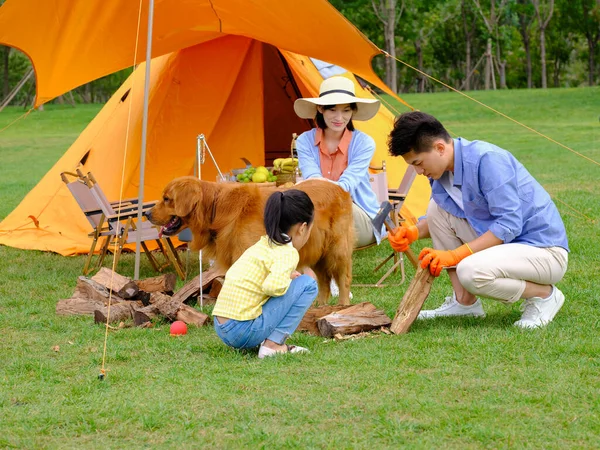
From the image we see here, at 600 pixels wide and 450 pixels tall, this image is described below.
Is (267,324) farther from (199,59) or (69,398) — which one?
(199,59)

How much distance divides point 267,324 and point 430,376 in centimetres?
84

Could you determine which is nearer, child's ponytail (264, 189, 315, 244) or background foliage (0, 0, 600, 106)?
child's ponytail (264, 189, 315, 244)

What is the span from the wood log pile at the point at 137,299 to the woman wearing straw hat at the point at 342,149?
43.1 inches

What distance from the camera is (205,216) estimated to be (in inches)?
206

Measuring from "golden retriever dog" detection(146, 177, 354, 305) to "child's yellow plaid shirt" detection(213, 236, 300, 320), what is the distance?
94 centimetres

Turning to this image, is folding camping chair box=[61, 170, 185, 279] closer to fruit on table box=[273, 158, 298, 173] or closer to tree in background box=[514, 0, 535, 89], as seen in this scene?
fruit on table box=[273, 158, 298, 173]

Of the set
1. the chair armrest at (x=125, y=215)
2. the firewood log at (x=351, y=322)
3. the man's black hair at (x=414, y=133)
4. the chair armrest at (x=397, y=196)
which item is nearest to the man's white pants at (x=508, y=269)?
the firewood log at (x=351, y=322)

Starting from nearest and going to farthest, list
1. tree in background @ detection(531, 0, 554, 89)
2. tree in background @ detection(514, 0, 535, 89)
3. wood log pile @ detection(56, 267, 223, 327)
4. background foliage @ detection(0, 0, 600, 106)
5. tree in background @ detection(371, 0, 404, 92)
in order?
wood log pile @ detection(56, 267, 223, 327), tree in background @ detection(371, 0, 404, 92), background foliage @ detection(0, 0, 600, 106), tree in background @ detection(531, 0, 554, 89), tree in background @ detection(514, 0, 535, 89)

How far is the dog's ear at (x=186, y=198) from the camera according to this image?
17.1 ft

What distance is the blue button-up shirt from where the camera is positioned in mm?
4414

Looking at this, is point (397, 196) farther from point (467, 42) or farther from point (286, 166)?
point (467, 42)

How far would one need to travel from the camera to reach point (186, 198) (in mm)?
5215

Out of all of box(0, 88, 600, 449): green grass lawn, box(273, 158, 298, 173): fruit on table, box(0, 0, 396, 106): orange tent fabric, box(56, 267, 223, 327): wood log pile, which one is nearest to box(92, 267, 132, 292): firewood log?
box(56, 267, 223, 327): wood log pile

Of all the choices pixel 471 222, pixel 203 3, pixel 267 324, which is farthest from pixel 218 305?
pixel 203 3
